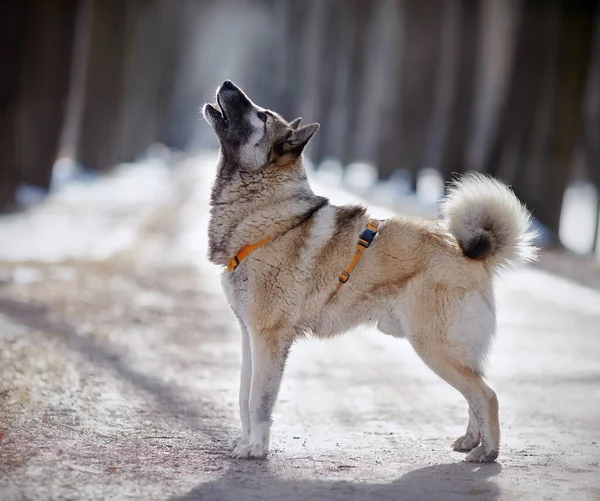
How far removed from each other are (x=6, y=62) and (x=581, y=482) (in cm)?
1505

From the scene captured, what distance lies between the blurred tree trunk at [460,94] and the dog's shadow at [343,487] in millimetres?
19885

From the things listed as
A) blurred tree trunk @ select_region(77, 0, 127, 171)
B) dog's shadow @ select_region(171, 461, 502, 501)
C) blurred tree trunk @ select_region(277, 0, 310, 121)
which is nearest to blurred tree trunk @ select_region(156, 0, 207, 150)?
blurred tree trunk @ select_region(277, 0, 310, 121)

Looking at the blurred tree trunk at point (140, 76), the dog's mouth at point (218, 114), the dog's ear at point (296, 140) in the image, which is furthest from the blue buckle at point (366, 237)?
the blurred tree trunk at point (140, 76)

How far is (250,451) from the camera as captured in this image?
5.38 m

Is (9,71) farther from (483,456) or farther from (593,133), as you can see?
(483,456)

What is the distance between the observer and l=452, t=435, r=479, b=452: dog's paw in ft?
18.7

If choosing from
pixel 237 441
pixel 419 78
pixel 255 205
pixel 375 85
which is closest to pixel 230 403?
pixel 237 441

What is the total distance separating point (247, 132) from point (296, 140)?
0.33 meters

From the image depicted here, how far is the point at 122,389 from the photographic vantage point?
6941 mm

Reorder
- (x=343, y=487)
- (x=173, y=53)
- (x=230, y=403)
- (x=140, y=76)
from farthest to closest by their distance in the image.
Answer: (x=173, y=53), (x=140, y=76), (x=230, y=403), (x=343, y=487)

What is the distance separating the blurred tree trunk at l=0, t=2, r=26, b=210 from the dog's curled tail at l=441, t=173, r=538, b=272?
13214 mm

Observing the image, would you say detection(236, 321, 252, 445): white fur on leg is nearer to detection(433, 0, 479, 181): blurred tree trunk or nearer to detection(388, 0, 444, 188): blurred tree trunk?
detection(433, 0, 479, 181): blurred tree trunk

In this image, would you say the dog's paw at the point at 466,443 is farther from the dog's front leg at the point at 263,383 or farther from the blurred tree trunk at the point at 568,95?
the blurred tree trunk at the point at 568,95

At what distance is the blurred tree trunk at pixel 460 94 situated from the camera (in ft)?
84.0
